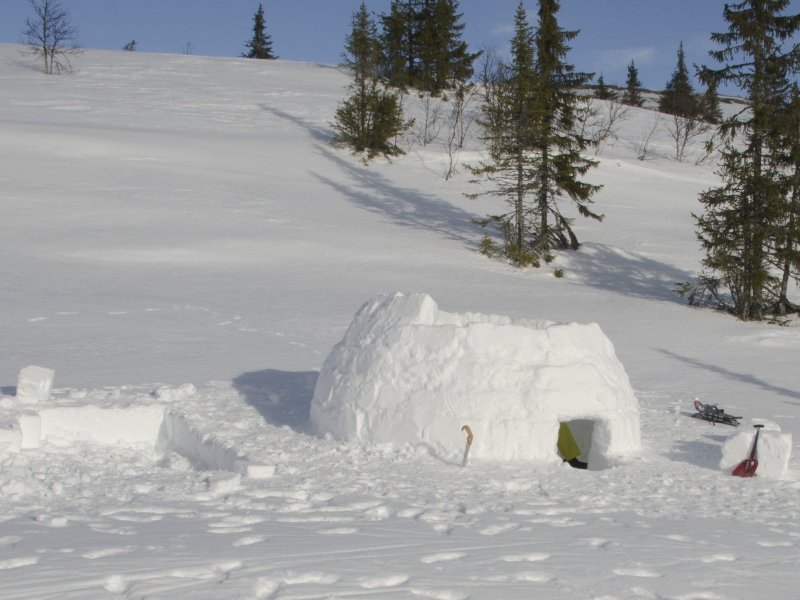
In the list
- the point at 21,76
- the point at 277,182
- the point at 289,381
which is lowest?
the point at 289,381

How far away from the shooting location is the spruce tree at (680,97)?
5550cm

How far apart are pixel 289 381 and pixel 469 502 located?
18.9ft

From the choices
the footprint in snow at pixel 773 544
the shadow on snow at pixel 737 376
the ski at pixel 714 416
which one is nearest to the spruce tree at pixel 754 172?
the shadow on snow at pixel 737 376

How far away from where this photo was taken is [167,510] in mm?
6770

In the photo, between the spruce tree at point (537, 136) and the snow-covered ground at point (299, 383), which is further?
the spruce tree at point (537, 136)

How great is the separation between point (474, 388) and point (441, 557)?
3102 millimetres

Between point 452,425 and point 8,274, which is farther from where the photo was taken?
point 8,274

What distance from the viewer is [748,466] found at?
8.61 metres

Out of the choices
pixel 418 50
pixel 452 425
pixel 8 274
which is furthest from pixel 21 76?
pixel 452 425

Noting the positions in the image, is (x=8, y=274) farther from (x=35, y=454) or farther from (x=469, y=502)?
(x=469, y=502)

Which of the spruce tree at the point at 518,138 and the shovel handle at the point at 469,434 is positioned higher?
the spruce tree at the point at 518,138

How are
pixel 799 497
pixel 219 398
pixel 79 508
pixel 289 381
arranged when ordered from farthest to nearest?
pixel 289 381, pixel 219 398, pixel 799 497, pixel 79 508

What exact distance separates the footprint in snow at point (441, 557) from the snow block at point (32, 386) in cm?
609

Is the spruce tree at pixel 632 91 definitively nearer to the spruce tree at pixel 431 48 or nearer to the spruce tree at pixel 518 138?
the spruce tree at pixel 431 48
